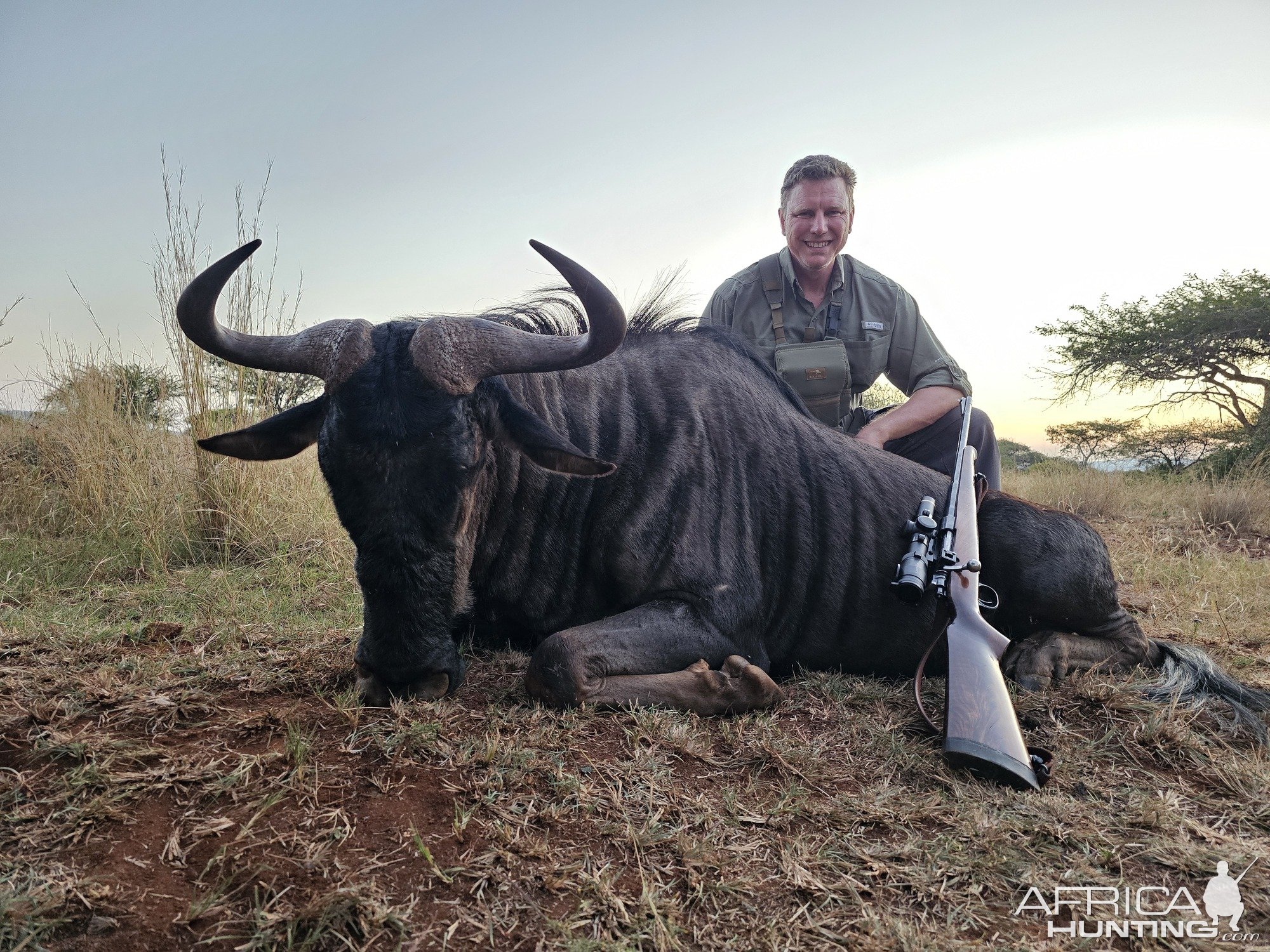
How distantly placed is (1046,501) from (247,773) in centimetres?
1248

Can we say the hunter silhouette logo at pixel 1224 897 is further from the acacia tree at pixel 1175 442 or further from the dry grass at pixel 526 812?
the acacia tree at pixel 1175 442

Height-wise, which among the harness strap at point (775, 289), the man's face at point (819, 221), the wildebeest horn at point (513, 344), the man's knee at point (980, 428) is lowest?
the man's knee at point (980, 428)

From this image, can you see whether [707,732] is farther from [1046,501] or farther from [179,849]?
[1046,501]

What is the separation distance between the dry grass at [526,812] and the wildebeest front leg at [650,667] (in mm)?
96

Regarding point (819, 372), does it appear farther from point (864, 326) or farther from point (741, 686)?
point (741, 686)

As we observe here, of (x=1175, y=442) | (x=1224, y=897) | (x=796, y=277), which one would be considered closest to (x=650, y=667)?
(x=1224, y=897)

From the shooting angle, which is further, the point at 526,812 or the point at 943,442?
the point at 943,442

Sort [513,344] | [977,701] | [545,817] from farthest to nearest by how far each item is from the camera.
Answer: [513,344] < [977,701] < [545,817]

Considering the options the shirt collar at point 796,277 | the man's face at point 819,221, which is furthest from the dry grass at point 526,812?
the man's face at point 819,221

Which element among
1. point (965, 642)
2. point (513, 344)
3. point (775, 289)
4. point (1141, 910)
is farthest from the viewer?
point (775, 289)

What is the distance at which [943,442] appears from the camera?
581 cm

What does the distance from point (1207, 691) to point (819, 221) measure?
13.1ft

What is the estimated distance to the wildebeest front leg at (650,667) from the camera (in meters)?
2.86

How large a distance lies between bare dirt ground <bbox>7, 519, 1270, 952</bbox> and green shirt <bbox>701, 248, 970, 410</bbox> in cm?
307
